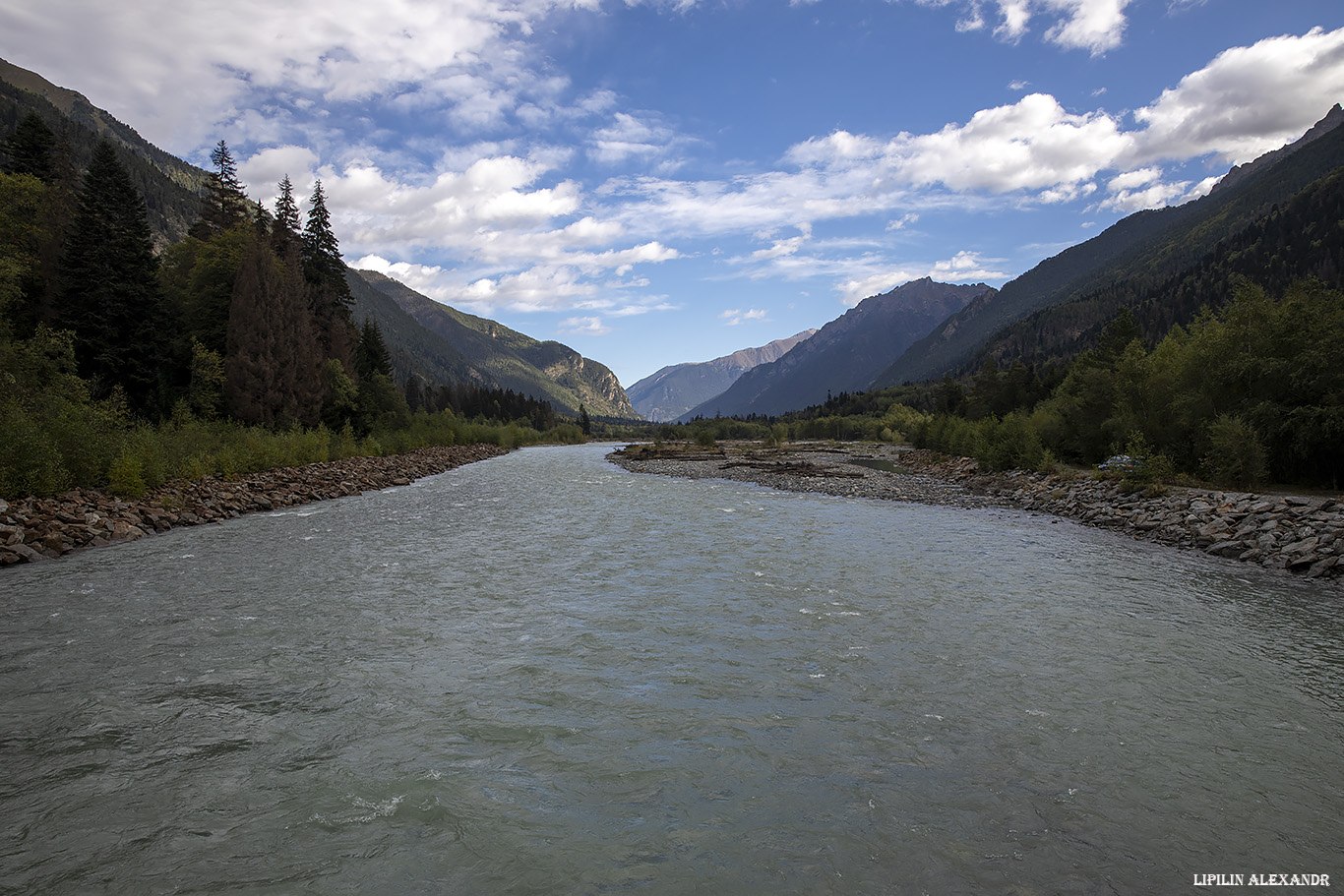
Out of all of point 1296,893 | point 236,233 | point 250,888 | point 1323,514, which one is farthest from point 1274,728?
point 236,233

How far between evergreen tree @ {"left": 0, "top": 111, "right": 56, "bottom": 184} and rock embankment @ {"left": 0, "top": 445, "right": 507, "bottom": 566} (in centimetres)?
2827

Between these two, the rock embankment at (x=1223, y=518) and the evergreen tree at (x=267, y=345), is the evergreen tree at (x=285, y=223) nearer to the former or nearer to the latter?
the evergreen tree at (x=267, y=345)

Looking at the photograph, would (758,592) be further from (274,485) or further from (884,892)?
(274,485)

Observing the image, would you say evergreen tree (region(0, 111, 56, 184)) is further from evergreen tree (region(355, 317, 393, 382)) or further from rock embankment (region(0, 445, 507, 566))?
rock embankment (region(0, 445, 507, 566))

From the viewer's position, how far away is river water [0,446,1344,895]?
5188 mm

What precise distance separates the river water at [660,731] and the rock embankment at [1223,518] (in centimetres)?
235

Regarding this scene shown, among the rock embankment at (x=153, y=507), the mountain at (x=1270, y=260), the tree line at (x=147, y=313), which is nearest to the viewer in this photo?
the rock embankment at (x=153, y=507)

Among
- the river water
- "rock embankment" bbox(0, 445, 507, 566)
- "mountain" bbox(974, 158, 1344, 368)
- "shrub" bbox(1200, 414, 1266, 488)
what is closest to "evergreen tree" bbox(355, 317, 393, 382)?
"rock embankment" bbox(0, 445, 507, 566)

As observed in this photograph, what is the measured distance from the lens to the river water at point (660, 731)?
5188 millimetres

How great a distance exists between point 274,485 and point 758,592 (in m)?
28.9

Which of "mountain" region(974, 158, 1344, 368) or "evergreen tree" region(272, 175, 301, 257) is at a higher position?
"mountain" region(974, 158, 1344, 368)

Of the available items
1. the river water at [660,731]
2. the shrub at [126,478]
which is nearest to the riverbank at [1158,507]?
the river water at [660,731]

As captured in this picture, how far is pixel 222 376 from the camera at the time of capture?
4022cm

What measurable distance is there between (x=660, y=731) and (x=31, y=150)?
199ft
